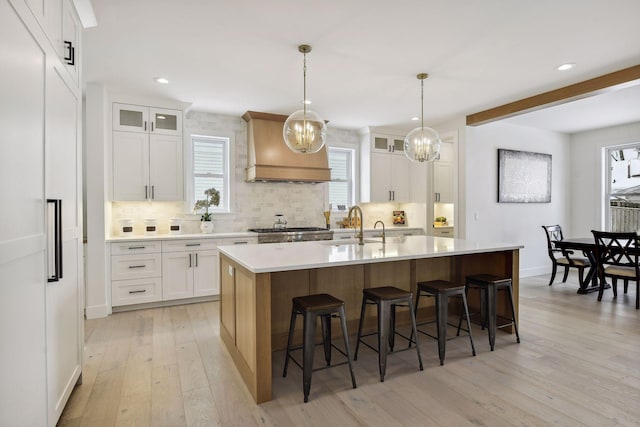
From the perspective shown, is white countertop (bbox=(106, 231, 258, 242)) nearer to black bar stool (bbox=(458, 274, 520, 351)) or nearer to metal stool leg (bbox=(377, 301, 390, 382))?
metal stool leg (bbox=(377, 301, 390, 382))

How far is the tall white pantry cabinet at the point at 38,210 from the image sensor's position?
1351 mm

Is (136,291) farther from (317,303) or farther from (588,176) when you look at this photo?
(588,176)

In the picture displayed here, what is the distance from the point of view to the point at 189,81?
392 centimetres

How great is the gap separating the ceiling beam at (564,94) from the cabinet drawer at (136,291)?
16.7 feet

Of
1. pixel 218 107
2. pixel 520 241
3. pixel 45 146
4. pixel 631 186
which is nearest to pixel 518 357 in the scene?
pixel 45 146

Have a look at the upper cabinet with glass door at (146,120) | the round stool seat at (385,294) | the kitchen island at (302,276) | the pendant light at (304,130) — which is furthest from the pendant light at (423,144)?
the upper cabinet with glass door at (146,120)

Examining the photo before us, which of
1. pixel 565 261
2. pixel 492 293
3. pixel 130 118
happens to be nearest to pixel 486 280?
pixel 492 293

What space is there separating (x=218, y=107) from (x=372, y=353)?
3.77 meters

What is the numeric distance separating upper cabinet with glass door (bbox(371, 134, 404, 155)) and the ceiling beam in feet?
4.29

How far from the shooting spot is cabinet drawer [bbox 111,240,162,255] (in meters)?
4.16

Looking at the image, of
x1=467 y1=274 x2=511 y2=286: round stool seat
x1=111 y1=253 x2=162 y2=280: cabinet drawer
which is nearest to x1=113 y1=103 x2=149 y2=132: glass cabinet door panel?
x1=111 y1=253 x2=162 y2=280: cabinet drawer

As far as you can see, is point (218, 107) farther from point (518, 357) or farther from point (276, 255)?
point (518, 357)

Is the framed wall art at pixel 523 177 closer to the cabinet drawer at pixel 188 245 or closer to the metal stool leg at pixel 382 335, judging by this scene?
the metal stool leg at pixel 382 335

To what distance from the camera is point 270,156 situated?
506 centimetres
